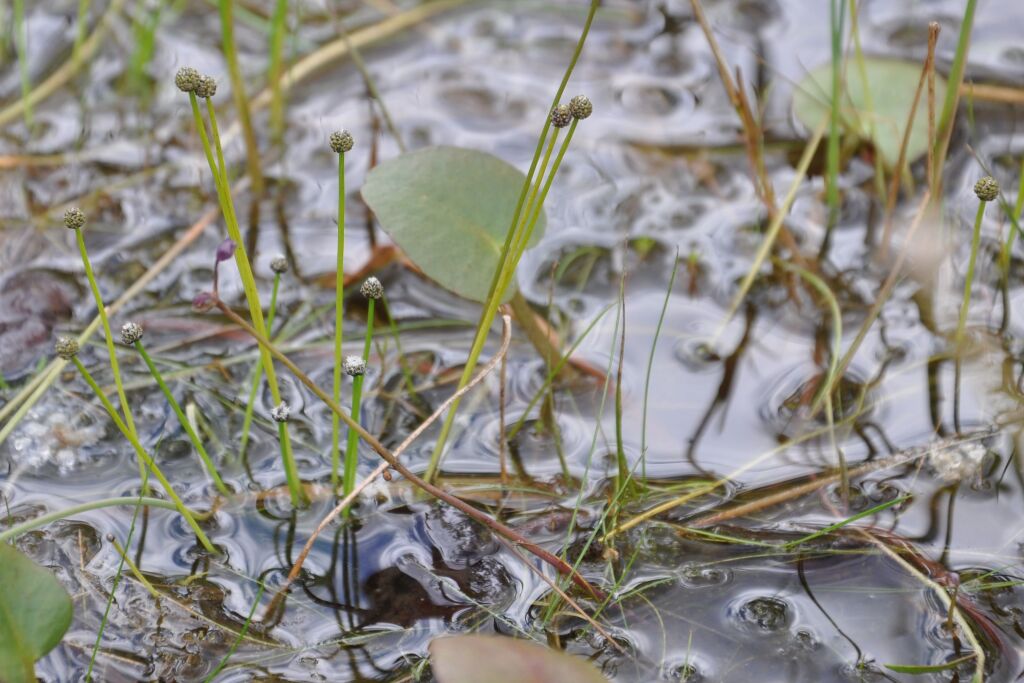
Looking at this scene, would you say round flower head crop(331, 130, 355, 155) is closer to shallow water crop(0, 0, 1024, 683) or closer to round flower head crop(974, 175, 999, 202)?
shallow water crop(0, 0, 1024, 683)

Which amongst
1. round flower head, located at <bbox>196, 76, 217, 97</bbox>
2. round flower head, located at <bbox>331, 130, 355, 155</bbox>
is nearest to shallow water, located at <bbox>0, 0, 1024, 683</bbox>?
round flower head, located at <bbox>331, 130, 355, 155</bbox>

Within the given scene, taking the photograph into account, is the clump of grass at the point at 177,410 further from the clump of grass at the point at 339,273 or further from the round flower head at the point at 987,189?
the round flower head at the point at 987,189

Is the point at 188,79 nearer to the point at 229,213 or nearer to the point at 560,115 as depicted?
the point at 229,213

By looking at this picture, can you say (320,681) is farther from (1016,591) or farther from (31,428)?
(1016,591)

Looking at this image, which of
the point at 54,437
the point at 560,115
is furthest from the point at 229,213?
the point at 54,437

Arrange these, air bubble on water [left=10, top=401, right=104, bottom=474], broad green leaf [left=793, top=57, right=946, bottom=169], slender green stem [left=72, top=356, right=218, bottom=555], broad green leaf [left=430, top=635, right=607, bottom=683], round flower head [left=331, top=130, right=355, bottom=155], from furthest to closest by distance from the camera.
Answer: broad green leaf [left=793, top=57, right=946, bottom=169], air bubble on water [left=10, top=401, right=104, bottom=474], slender green stem [left=72, top=356, right=218, bottom=555], round flower head [left=331, top=130, right=355, bottom=155], broad green leaf [left=430, top=635, right=607, bottom=683]

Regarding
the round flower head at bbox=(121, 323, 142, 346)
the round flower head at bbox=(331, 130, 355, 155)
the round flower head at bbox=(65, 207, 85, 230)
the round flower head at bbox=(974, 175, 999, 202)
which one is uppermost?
the round flower head at bbox=(331, 130, 355, 155)
